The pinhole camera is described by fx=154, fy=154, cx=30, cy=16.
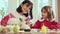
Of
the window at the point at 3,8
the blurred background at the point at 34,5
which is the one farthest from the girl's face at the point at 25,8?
the window at the point at 3,8

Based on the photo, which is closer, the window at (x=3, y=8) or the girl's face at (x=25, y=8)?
the girl's face at (x=25, y=8)

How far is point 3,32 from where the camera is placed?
1.20 m

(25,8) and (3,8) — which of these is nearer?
(25,8)

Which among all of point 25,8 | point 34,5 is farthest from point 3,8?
point 25,8

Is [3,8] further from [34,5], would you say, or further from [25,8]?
[25,8]

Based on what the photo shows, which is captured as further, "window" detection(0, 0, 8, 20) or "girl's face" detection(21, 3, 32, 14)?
"window" detection(0, 0, 8, 20)

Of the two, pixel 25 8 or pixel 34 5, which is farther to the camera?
pixel 34 5

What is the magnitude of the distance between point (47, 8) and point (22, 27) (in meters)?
0.72

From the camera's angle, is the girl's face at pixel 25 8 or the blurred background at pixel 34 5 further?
the blurred background at pixel 34 5

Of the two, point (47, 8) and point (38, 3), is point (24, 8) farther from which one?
point (38, 3)

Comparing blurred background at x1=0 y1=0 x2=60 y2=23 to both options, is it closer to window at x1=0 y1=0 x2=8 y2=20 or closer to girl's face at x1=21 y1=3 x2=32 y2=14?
window at x1=0 y1=0 x2=8 y2=20

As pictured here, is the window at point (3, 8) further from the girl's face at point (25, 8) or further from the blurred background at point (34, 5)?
the girl's face at point (25, 8)

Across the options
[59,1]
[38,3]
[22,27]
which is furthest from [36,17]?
[22,27]

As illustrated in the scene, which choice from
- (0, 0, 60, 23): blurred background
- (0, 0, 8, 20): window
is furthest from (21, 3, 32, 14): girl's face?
(0, 0, 8, 20): window
